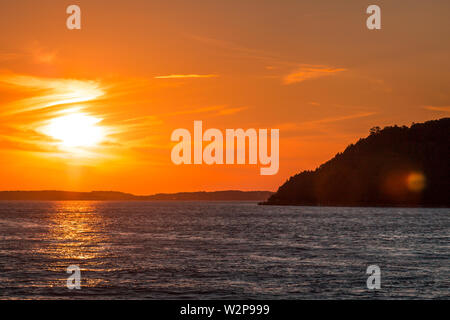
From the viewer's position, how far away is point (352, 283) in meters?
37.0

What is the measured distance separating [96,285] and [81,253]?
2379cm

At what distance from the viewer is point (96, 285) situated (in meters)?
36.1
